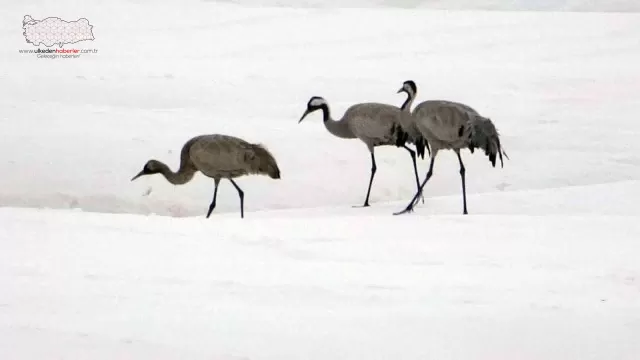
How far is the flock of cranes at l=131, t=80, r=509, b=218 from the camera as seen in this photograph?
255 inches

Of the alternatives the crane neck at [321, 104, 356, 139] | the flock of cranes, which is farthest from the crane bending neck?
the crane neck at [321, 104, 356, 139]

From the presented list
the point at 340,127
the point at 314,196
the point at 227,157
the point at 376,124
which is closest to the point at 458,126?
the point at 376,124

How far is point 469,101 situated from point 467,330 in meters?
6.62

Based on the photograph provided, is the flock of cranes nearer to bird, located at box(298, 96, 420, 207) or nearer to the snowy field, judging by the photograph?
bird, located at box(298, 96, 420, 207)

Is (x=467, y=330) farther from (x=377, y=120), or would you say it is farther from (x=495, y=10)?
(x=495, y=10)

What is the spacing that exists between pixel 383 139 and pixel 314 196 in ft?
3.21

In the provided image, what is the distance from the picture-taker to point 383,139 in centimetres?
723

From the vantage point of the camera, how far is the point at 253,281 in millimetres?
4496


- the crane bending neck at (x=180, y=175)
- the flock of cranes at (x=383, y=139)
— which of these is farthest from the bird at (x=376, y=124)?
the crane bending neck at (x=180, y=175)

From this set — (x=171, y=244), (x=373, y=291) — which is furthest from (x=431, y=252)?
(x=171, y=244)

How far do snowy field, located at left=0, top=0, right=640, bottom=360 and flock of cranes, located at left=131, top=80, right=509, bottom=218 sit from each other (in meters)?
0.34

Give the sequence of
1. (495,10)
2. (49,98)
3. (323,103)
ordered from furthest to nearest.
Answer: (495,10)
(49,98)
(323,103)

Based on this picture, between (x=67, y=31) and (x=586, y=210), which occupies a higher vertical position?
(x=67, y=31)

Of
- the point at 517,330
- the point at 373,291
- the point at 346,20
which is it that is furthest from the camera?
the point at 346,20
